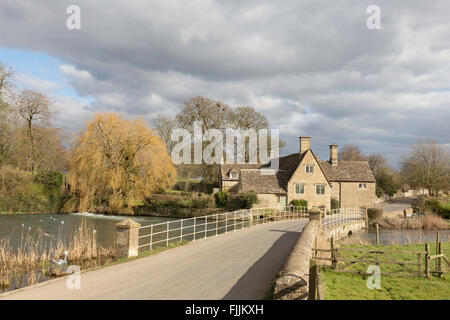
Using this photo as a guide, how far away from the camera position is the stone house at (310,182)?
40.3 meters

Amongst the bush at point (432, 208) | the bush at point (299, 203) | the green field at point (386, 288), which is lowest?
the green field at point (386, 288)

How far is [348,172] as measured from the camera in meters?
47.4

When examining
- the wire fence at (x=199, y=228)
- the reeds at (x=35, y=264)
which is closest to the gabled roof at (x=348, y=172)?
the wire fence at (x=199, y=228)

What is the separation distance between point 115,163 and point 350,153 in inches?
2539

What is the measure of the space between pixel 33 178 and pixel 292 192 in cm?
2964

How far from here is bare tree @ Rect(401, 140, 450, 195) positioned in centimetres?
5444

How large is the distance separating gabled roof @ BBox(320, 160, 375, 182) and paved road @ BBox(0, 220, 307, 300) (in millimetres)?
35477

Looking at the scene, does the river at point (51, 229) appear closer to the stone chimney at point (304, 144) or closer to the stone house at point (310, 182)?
the stone house at point (310, 182)

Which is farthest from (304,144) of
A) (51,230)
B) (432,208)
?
(51,230)

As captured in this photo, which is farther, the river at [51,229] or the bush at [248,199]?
the bush at [248,199]

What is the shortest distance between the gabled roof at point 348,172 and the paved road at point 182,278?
3548 cm
